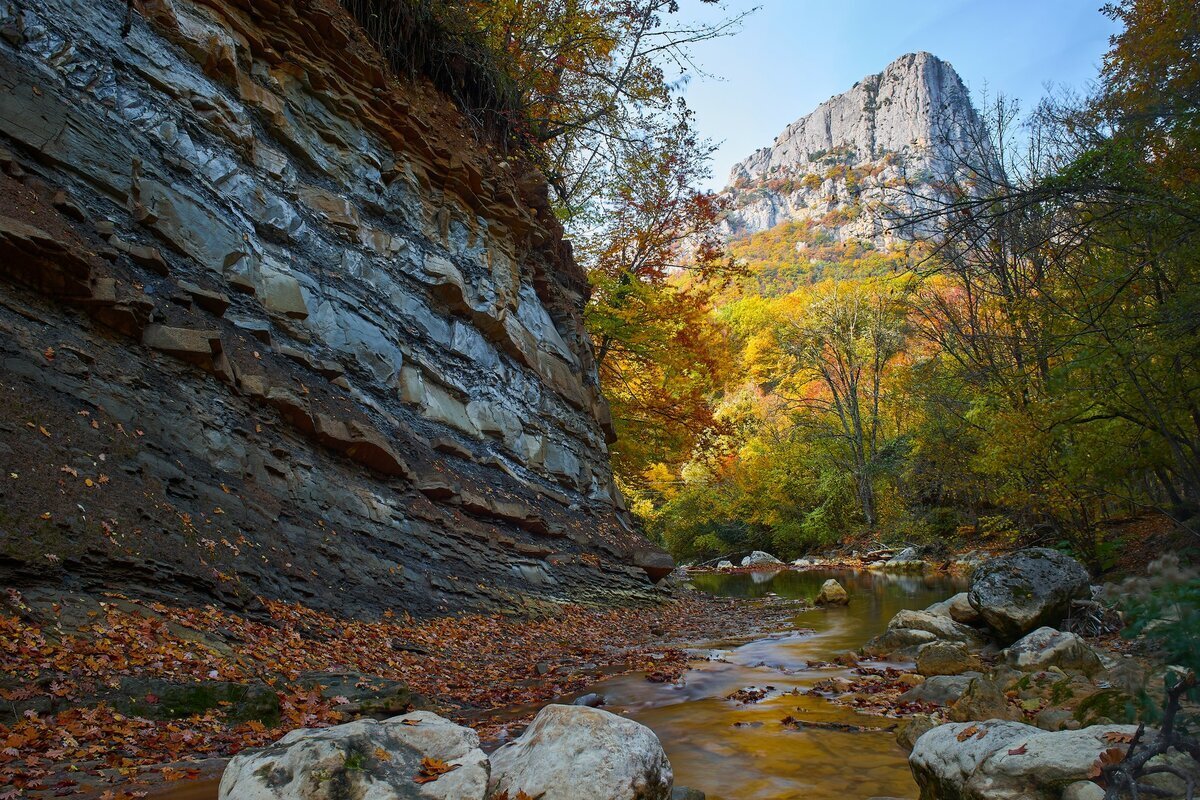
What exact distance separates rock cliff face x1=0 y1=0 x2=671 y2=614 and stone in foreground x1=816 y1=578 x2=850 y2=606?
4.84 metres

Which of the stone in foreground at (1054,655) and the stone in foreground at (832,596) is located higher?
the stone in foreground at (1054,655)

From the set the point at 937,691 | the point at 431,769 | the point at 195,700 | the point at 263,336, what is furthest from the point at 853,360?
the point at 431,769

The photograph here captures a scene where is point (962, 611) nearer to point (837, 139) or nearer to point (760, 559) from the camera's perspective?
point (760, 559)

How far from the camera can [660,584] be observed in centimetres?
1602

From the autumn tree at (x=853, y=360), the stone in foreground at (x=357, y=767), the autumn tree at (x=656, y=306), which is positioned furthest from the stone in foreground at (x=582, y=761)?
the autumn tree at (x=853, y=360)

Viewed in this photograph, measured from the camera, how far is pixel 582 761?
3.54m

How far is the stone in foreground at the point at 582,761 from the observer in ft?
11.3

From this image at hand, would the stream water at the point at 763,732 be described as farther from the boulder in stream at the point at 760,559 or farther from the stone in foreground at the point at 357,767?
the boulder in stream at the point at 760,559

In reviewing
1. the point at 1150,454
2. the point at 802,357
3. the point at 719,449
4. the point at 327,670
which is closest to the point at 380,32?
the point at 327,670

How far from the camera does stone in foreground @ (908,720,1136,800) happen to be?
11.1ft

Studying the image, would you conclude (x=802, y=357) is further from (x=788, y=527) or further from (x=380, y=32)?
(x=380, y=32)

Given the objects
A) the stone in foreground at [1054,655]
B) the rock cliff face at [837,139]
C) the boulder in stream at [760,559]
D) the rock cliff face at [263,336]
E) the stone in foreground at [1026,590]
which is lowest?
the boulder in stream at [760,559]

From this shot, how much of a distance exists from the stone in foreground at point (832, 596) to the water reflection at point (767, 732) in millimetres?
4907

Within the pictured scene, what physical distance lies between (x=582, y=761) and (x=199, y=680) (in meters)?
3.28
